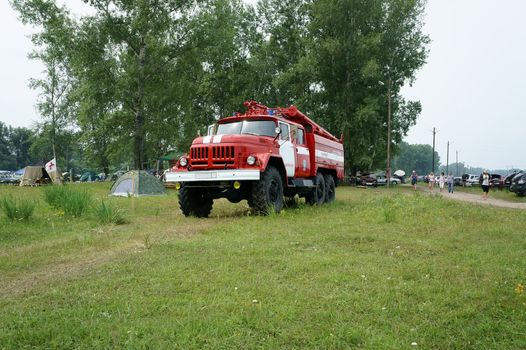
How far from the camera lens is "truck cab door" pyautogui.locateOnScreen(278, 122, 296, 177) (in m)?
11.7

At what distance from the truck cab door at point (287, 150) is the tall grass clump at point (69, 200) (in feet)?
16.4

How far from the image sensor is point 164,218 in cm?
1109

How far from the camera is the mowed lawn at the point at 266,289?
3.45 meters

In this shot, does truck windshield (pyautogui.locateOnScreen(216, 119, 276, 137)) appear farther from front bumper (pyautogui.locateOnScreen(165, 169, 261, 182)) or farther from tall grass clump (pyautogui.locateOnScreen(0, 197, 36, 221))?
tall grass clump (pyautogui.locateOnScreen(0, 197, 36, 221))

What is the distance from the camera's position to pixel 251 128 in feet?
38.5

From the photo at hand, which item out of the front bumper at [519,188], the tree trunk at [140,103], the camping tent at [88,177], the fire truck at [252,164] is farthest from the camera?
the camping tent at [88,177]

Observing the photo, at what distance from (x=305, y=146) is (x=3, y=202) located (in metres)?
8.00

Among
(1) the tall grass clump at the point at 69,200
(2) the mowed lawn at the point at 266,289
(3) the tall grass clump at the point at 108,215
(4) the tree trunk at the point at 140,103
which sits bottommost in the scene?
(2) the mowed lawn at the point at 266,289

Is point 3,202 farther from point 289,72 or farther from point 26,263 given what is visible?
point 289,72

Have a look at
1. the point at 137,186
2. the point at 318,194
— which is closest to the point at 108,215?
the point at 318,194

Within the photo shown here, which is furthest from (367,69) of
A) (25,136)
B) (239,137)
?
(25,136)

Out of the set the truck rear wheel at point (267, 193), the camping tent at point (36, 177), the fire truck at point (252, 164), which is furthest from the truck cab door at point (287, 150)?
the camping tent at point (36, 177)

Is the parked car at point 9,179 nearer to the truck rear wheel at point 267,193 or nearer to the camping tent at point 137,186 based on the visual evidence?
the camping tent at point 137,186

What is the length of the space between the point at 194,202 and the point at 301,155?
3.50m
